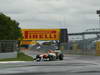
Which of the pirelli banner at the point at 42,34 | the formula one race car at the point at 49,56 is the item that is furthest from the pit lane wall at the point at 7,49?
the pirelli banner at the point at 42,34

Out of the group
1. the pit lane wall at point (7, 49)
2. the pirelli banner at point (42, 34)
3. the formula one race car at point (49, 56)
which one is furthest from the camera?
the pirelli banner at point (42, 34)

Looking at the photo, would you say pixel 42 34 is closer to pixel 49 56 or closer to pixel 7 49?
pixel 7 49

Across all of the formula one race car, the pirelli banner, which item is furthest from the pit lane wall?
the pirelli banner

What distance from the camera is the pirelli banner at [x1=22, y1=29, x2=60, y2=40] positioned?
237 feet

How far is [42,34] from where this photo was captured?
72.4 m

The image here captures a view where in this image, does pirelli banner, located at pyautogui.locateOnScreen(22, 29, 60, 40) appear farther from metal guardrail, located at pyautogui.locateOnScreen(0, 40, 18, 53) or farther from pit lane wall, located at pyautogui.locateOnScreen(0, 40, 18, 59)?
metal guardrail, located at pyautogui.locateOnScreen(0, 40, 18, 53)

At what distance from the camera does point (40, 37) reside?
72.6 m

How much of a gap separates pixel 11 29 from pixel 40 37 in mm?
20580

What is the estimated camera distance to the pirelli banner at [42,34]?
72.2 meters

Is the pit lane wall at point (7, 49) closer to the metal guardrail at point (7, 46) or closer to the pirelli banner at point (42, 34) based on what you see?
the metal guardrail at point (7, 46)

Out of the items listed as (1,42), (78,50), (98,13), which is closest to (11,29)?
(1,42)

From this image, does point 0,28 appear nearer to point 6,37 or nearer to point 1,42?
point 6,37

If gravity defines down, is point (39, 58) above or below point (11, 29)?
below

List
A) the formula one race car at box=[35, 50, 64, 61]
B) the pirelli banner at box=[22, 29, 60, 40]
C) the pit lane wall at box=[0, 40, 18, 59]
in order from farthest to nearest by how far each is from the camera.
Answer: the pirelli banner at box=[22, 29, 60, 40]
the pit lane wall at box=[0, 40, 18, 59]
the formula one race car at box=[35, 50, 64, 61]
